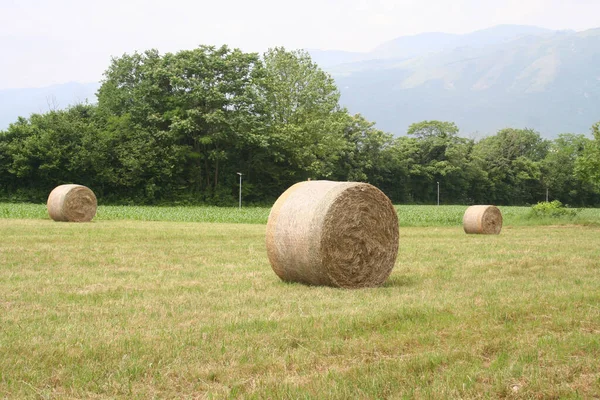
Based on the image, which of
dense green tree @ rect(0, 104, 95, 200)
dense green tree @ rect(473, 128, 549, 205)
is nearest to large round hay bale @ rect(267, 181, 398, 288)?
dense green tree @ rect(0, 104, 95, 200)

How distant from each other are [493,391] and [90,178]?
145 feet

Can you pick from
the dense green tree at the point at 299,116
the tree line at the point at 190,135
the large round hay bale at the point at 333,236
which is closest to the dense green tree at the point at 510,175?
the tree line at the point at 190,135

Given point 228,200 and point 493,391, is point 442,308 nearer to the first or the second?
point 493,391

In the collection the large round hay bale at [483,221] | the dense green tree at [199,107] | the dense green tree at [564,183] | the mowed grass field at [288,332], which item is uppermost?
the dense green tree at [199,107]

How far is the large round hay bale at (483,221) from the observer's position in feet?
77.5

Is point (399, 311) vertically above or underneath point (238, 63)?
underneath

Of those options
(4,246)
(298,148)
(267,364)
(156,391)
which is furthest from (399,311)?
(298,148)

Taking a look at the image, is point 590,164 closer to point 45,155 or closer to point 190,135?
point 190,135

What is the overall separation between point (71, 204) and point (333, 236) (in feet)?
58.2

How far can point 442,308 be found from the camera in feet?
25.8

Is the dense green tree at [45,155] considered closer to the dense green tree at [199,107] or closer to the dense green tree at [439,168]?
the dense green tree at [199,107]

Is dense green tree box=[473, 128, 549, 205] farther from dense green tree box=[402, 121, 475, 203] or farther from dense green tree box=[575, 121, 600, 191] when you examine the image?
dense green tree box=[575, 121, 600, 191]

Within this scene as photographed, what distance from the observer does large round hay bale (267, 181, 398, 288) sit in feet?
33.2

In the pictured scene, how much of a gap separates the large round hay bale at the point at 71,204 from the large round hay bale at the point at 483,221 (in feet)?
49.2
